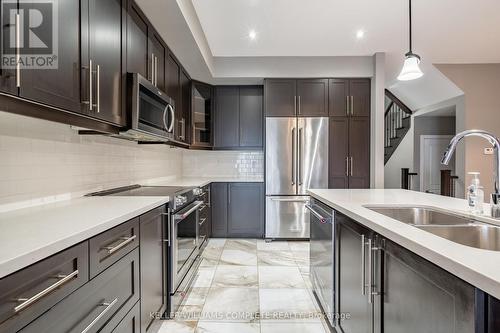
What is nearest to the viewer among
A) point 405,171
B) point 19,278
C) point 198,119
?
point 19,278

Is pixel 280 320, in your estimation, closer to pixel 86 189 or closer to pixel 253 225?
pixel 86 189

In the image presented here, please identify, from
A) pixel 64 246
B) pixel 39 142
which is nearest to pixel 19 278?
pixel 64 246

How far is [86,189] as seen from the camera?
2049 mm

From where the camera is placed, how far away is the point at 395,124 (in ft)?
24.3

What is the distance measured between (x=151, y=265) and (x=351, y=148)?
131 inches

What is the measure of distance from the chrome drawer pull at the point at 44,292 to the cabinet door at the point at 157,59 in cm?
199

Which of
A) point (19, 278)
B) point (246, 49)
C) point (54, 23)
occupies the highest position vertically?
point (246, 49)

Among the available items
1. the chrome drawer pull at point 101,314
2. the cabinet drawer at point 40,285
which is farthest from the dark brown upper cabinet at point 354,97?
the cabinet drawer at point 40,285

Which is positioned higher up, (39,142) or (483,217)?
(39,142)

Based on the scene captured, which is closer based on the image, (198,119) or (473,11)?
(473,11)

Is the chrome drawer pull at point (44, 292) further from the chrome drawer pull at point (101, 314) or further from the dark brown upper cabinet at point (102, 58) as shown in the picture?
the dark brown upper cabinet at point (102, 58)

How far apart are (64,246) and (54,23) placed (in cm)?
102

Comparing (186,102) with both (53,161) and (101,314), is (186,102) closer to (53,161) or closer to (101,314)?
(53,161)

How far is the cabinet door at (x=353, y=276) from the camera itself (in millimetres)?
1366
